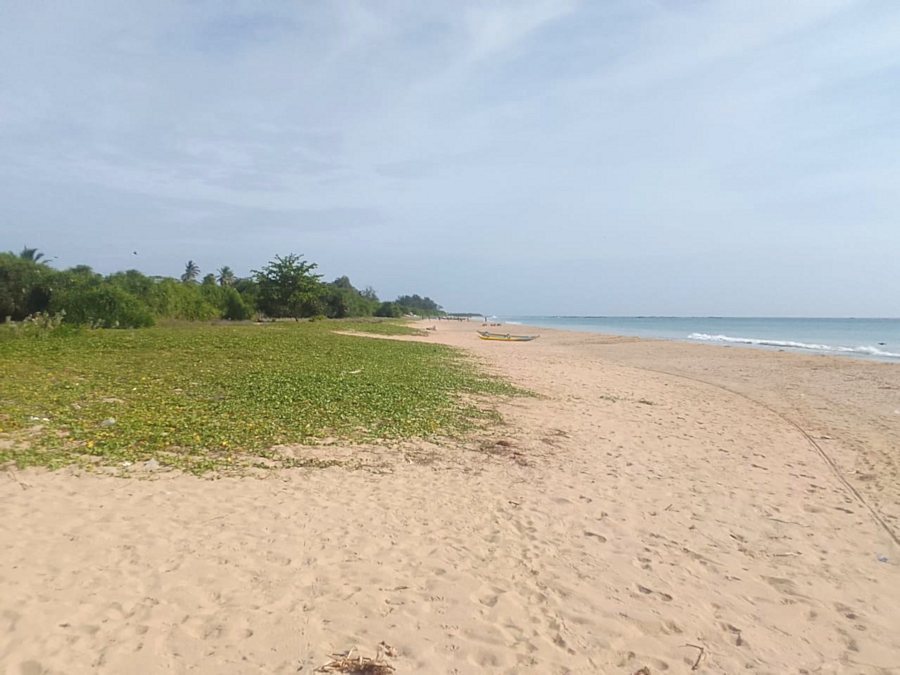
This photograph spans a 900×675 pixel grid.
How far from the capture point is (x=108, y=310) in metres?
30.7

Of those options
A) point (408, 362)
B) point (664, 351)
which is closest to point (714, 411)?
point (408, 362)

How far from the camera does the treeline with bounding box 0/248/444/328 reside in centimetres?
3123

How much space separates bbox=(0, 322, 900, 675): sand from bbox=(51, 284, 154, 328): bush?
28.5 meters

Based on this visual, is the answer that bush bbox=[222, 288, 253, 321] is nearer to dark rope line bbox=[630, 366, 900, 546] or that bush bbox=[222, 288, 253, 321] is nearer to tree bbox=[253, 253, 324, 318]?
tree bbox=[253, 253, 324, 318]

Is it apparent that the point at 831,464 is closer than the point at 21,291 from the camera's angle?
Yes

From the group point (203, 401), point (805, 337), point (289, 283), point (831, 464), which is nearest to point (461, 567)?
point (203, 401)

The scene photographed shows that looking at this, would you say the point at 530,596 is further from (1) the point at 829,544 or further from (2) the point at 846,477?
(2) the point at 846,477

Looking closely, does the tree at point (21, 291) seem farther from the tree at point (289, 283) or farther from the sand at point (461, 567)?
the sand at point (461, 567)

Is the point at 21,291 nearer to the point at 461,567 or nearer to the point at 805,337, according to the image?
the point at 461,567

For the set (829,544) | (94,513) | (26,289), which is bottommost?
(829,544)

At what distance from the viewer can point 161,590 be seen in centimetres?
398

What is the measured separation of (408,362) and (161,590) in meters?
14.4

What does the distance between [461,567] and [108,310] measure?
32693 millimetres

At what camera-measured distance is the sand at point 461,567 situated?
3594mm
